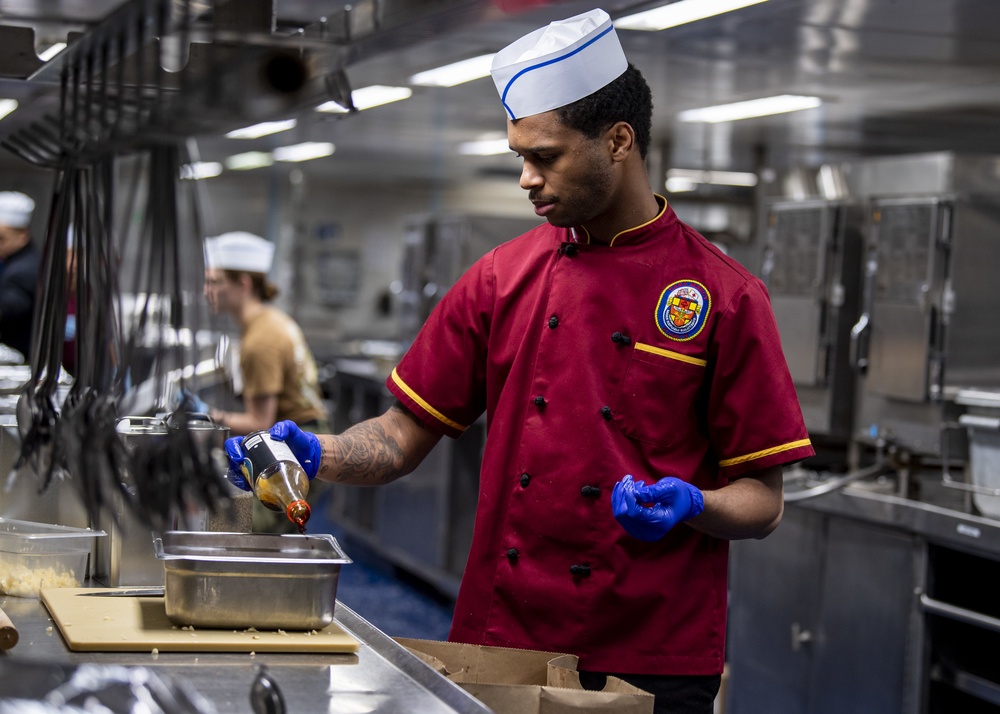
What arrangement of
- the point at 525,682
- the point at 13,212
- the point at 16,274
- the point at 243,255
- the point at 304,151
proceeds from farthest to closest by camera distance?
the point at 304,151
the point at 13,212
the point at 16,274
the point at 243,255
the point at 525,682

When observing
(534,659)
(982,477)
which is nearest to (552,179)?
(534,659)

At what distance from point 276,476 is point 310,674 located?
0.32 meters

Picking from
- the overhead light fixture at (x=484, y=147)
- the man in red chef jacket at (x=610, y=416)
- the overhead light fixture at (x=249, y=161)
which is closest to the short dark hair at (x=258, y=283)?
the man in red chef jacket at (x=610, y=416)

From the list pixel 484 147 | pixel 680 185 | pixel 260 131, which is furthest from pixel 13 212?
pixel 680 185

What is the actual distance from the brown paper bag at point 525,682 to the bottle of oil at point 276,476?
0.26m

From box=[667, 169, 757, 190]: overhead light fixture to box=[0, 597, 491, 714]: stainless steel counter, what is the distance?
811 centimetres

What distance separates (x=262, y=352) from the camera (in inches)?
183

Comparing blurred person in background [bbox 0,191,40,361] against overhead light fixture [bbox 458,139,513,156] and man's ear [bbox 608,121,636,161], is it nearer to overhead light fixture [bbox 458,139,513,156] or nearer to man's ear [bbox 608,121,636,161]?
man's ear [bbox 608,121,636,161]

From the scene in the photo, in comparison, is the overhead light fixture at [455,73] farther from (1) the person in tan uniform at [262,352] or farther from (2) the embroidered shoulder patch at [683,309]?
(2) the embroidered shoulder patch at [683,309]

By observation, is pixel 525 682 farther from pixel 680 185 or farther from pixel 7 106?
pixel 680 185

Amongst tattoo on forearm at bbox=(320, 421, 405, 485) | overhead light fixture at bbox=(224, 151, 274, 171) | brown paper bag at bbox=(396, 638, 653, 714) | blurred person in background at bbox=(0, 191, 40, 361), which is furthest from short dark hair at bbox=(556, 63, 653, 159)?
overhead light fixture at bbox=(224, 151, 274, 171)

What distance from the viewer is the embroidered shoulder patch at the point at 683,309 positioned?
1980mm

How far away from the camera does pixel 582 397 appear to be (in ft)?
6.52

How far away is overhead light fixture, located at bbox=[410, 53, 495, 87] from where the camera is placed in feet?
18.9
